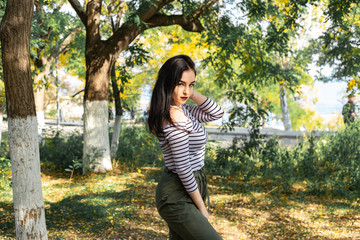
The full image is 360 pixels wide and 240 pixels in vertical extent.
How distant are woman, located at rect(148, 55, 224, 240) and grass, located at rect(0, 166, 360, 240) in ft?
10.4

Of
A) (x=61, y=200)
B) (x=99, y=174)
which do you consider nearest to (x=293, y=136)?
(x=99, y=174)

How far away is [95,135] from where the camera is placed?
9.49 meters

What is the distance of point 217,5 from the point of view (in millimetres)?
10195

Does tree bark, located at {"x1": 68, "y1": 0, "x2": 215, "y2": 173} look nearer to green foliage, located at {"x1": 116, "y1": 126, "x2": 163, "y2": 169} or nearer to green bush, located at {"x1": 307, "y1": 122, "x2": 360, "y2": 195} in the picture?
green foliage, located at {"x1": 116, "y1": 126, "x2": 163, "y2": 169}

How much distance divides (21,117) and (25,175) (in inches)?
22.6

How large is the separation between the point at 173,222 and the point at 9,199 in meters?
6.07

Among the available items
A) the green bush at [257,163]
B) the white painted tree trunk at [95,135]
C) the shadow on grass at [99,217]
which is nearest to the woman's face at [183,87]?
the shadow on grass at [99,217]

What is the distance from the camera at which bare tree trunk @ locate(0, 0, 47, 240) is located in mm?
3742

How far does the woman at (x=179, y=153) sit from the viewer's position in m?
2.31

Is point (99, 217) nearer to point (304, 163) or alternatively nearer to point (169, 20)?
point (304, 163)

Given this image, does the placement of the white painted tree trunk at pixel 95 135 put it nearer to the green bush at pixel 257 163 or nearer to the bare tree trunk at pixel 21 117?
the green bush at pixel 257 163

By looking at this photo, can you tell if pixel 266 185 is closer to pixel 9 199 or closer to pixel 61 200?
pixel 61 200

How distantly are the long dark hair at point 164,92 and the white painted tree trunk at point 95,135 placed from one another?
717 cm

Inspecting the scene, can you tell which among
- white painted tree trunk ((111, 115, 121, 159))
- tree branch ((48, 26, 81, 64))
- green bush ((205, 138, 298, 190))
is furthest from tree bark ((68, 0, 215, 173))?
tree branch ((48, 26, 81, 64))
